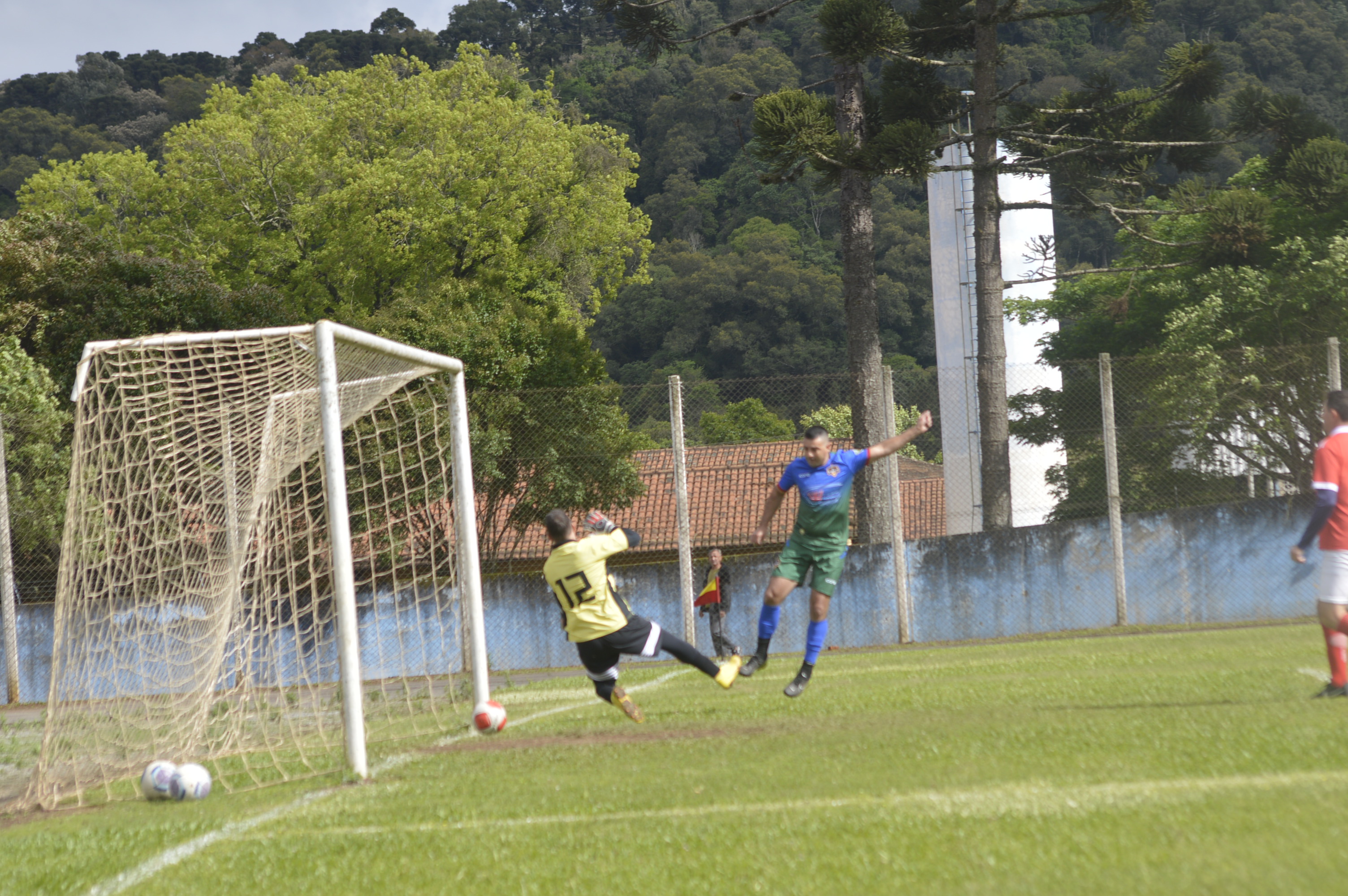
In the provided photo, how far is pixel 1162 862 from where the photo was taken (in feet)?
12.2

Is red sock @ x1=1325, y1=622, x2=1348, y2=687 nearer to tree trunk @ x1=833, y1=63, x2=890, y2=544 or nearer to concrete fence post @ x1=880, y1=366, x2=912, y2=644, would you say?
concrete fence post @ x1=880, y1=366, x2=912, y2=644

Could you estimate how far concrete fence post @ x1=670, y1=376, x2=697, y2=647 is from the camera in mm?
14680

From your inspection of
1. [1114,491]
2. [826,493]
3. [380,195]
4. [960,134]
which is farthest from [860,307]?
[380,195]

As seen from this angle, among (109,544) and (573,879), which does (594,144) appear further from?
(573,879)

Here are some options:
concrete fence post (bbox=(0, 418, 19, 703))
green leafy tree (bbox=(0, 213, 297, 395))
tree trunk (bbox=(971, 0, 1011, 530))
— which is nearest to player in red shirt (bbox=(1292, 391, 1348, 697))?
tree trunk (bbox=(971, 0, 1011, 530))

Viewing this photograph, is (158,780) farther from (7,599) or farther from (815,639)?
(7,599)

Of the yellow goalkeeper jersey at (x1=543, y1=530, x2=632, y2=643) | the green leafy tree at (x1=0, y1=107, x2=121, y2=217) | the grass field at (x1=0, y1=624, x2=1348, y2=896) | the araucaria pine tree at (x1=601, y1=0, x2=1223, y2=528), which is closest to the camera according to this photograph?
the grass field at (x1=0, y1=624, x2=1348, y2=896)

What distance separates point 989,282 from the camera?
19531mm

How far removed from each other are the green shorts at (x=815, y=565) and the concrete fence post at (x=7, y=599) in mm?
10819

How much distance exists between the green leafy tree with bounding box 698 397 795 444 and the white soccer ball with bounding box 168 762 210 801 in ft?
33.2

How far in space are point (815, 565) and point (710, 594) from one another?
20.3 feet

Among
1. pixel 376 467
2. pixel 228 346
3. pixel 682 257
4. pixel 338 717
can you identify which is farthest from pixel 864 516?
pixel 682 257

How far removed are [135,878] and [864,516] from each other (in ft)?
46.7

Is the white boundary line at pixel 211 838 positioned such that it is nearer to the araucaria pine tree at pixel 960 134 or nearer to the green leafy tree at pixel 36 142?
the araucaria pine tree at pixel 960 134
